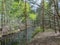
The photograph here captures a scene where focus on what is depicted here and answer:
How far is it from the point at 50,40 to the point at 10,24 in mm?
14678

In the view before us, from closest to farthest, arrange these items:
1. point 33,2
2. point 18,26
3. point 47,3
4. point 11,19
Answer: point 33,2 < point 47,3 < point 11,19 < point 18,26

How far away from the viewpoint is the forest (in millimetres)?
10828

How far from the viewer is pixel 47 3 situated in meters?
13.0

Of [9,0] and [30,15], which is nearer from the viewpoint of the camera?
[30,15]

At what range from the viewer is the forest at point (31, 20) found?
426 inches

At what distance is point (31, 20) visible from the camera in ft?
66.6

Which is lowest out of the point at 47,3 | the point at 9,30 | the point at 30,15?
the point at 9,30

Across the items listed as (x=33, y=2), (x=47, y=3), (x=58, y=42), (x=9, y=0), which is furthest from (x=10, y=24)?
(x=58, y=42)

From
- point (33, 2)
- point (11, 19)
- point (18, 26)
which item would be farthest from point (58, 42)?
point (18, 26)

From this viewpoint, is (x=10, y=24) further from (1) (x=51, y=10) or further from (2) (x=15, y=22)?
(1) (x=51, y=10)

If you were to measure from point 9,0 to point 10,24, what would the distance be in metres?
5.85

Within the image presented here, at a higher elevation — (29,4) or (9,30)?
(29,4)

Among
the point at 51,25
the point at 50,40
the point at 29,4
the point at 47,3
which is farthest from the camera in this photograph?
the point at 51,25

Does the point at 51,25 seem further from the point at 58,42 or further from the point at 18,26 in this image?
the point at 18,26
